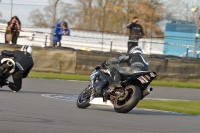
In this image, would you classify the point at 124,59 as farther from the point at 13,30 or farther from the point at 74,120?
the point at 13,30

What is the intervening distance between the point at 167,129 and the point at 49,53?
15.3 m

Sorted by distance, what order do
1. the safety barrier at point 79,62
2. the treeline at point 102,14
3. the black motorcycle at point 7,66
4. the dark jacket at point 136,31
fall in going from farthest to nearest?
the treeline at point 102,14
the dark jacket at point 136,31
the safety barrier at point 79,62
the black motorcycle at point 7,66

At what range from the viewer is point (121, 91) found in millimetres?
11969

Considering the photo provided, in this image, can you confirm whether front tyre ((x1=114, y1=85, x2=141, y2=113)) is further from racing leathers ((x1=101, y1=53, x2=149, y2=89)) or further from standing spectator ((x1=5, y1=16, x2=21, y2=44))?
standing spectator ((x1=5, y1=16, x2=21, y2=44))

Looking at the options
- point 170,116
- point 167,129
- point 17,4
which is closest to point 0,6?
point 17,4

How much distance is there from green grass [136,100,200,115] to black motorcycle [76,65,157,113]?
87.7 inches

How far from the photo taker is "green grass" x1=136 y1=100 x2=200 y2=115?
1425cm

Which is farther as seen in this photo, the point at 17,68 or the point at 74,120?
the point at 17,68

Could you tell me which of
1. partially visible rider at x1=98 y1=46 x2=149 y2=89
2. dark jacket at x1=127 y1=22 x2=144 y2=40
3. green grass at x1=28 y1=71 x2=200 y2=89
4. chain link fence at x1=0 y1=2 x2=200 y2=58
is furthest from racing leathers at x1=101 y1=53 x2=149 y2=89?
dark jacket at x1=127 y1=22 x2=144 y2=40

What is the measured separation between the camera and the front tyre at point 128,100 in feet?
38.2

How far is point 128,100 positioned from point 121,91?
10.3 inches

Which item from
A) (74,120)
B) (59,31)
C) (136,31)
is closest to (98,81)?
(74,120)

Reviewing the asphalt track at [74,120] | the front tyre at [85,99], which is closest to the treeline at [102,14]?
the front tyre at [85,99]

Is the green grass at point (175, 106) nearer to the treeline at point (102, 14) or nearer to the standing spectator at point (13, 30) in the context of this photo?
the treeline at point (102, 14)
